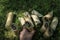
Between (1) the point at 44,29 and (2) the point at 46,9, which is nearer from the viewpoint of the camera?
(1) the point at 44,29

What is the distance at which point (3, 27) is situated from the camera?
4988mm

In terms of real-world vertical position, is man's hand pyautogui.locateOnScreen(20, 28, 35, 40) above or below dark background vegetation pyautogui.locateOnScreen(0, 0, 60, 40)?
below

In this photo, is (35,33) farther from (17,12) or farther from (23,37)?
(17,12)

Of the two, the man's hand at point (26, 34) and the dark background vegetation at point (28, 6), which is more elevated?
the dark background vegetation at point (28, 6)

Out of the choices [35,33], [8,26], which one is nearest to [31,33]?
[35,33]

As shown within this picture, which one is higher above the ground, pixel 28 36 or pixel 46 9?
pixel 46 9

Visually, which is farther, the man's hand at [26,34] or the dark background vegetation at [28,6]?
the dark background vegetation at [28,6]

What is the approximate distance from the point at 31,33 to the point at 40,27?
0.22m

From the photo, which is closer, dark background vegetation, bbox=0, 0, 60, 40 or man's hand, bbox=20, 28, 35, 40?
man's hand, bbox=20, 28, 35, 40

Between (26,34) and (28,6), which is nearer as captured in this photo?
(26,34)

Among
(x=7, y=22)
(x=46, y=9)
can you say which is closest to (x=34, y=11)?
(x=46, y=9)

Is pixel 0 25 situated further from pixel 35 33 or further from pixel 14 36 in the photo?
pixel 35 33

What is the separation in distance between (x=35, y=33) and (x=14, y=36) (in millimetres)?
392

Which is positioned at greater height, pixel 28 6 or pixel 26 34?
pixel 28 6
